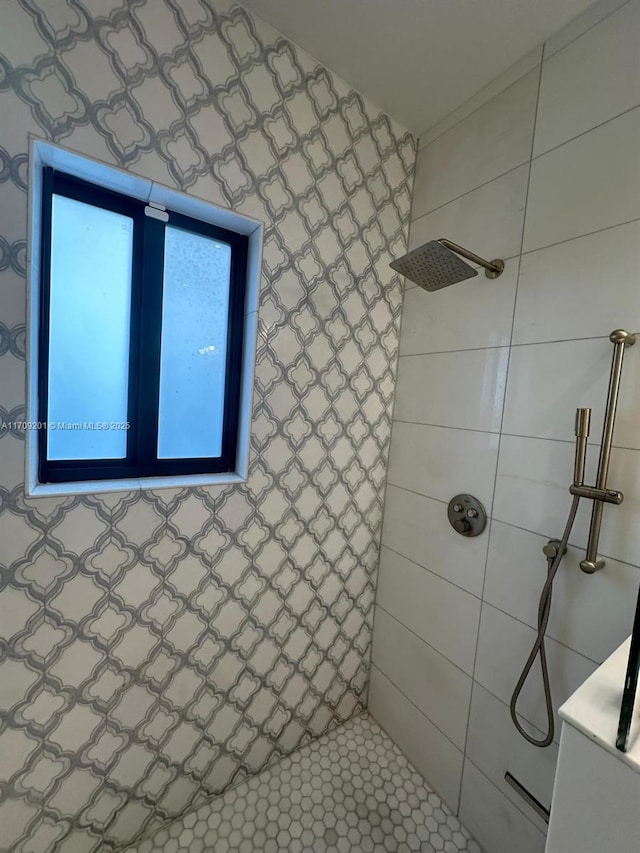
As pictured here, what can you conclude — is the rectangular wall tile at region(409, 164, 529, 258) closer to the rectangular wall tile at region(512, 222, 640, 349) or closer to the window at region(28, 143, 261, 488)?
the rectangular wall tile at region(512, 222, 640, 349)

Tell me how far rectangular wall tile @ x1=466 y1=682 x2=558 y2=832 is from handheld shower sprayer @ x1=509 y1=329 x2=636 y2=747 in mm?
121

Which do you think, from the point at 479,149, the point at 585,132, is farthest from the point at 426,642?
the point at 479,149

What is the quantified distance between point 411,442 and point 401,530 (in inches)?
14.9

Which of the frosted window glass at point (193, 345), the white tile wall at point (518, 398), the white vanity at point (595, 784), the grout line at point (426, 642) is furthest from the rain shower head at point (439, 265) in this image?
the grout line at point (426, 642)

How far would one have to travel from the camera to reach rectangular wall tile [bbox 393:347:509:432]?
47.7 inches

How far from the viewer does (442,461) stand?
1.38 meters

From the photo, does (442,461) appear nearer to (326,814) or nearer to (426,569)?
(426,569)

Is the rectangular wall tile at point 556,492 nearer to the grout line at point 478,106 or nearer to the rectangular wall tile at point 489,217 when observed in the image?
the rectangular wall tile at point 489,217

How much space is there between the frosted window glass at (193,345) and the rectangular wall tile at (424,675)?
1090mm

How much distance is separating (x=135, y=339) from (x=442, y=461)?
1158 mm

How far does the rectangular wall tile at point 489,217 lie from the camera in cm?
116

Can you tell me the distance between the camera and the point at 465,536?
128 centimetres

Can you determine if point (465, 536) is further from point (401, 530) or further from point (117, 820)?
point (117, 820)

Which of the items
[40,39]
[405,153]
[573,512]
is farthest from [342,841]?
[405,153]
